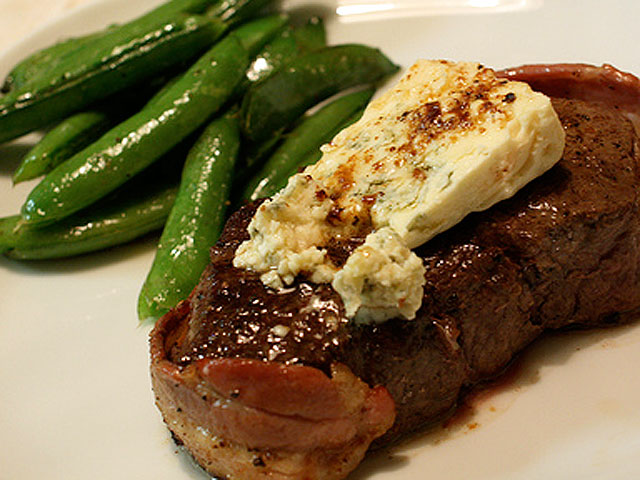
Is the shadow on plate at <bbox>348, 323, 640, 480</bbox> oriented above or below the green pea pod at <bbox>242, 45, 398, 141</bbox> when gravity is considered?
below

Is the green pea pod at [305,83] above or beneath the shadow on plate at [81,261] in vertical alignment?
above

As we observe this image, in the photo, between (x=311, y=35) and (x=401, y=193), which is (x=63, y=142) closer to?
(x=311, y=35)

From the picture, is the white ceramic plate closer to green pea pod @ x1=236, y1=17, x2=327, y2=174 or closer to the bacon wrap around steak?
the bacon wrap around steak

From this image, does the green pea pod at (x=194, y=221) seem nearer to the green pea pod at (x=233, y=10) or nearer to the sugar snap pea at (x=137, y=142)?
the sugar snap pea at (x=137, y=142)

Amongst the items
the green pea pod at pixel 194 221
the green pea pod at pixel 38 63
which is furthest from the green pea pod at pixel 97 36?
the green pea pod at pixel 194 221

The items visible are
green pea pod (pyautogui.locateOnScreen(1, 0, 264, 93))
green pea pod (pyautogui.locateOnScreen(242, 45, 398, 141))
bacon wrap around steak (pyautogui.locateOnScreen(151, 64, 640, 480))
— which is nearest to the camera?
bacon wrap around steak (pyautogui.locateOnScreen(151, 64, 640, 480))

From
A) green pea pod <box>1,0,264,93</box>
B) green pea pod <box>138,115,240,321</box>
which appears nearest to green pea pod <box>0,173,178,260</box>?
green pea pod <box>138,115,240,321</box>

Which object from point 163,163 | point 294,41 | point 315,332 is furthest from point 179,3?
point 315,332

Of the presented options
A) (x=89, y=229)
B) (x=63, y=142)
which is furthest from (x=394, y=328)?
(x=63, y=142)

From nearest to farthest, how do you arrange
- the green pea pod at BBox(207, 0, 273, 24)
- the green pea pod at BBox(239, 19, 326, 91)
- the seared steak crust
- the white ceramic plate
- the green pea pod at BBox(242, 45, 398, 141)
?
the seared steak crust, the white ceramic plate, the green pea pod at BBox(242, 45, 398, 141), the green pea pod at BBox(239, 19, 326, 91), the green pea pod at BBox(207, 0, 273, 24)
